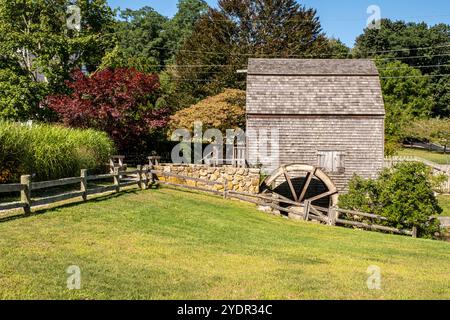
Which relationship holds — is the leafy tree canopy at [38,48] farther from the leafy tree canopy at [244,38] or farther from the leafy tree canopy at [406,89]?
the leafy tree canopy at [406,89]

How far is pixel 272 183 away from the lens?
22406mm

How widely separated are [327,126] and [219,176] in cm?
560

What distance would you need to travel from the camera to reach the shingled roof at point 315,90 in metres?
23.2

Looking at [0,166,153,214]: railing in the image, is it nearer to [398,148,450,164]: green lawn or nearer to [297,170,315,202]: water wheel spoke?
[297,170,315,202]: water wheel spoke

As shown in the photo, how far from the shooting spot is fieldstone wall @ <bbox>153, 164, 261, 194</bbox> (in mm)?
21828

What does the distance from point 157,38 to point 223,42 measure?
2161cm

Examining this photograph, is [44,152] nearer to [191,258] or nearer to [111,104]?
[111,104]

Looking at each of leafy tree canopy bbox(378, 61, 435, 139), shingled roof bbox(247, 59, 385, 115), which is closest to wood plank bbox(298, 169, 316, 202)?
shingled roof bbox(247, 59, 385, 115)

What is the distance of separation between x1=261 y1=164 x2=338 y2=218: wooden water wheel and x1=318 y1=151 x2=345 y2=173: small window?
706 millimetres

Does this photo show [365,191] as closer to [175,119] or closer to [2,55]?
[175,119]
